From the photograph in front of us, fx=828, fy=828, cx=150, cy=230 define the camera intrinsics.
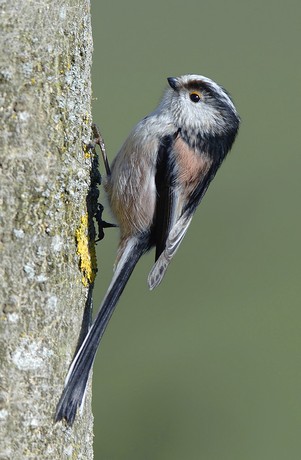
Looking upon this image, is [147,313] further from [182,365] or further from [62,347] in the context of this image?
[62,347]

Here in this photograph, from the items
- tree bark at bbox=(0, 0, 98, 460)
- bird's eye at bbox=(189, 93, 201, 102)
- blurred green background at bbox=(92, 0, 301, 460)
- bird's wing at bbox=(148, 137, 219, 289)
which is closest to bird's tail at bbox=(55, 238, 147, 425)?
tree bark at bbox=(0, 0, 98, 460)

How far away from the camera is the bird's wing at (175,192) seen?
302 cm

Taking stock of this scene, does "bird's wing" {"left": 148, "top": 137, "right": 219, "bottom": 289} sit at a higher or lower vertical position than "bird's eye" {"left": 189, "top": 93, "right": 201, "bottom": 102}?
lower

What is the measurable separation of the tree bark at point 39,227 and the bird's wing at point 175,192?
0.86 meters

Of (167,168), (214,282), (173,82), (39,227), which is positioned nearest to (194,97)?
(173,82)

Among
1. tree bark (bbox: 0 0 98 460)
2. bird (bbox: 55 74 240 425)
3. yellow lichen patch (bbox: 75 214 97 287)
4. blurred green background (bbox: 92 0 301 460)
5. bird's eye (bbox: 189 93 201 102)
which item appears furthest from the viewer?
blurred green background (bbox: 92 0 301 460)

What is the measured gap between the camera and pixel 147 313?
13.6ft

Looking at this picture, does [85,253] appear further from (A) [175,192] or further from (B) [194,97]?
(B) [194,97]

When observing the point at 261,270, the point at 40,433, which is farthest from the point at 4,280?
the point at 261,270

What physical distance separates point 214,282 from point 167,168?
128 cm

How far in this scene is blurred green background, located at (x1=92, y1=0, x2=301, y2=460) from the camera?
3977 mm

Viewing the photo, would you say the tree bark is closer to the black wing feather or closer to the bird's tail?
the bird's tail

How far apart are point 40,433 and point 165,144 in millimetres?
1407

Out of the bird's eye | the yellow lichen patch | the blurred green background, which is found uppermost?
the bird's eye
